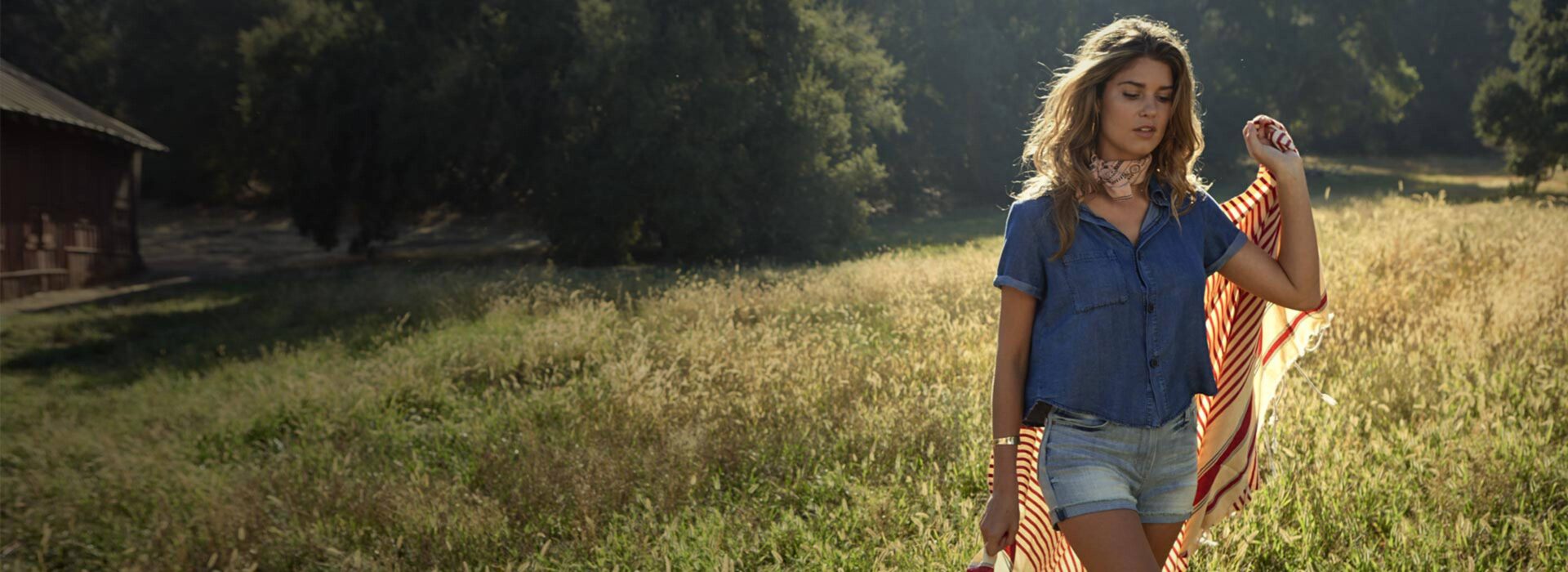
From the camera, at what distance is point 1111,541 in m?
2.44

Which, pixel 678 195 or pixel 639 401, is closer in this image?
pixel 639 401

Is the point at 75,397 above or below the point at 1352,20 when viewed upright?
below

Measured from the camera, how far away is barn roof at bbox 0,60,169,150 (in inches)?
797

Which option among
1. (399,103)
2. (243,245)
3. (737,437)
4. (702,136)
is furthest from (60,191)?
(737,437)

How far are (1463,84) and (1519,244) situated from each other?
53830 mm

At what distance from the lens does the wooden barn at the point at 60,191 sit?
20672 millimetres

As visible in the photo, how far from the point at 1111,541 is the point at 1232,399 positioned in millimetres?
924

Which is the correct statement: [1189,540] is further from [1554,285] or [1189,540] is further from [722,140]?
[722,140]

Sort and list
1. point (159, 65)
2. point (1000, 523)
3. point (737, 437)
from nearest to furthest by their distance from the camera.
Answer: point (1000, 523), point (737, 437), point (159, 65)

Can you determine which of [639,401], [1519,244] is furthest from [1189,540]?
[1519,244]

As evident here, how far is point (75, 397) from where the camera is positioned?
39.5 ft

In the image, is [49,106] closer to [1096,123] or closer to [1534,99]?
[1096,123]

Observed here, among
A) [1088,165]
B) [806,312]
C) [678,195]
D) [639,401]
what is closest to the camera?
[1088,165]

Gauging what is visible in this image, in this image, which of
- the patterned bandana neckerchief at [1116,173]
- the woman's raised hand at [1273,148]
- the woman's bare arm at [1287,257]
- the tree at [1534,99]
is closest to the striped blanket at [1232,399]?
the woman's raised hand at [1273,148]
